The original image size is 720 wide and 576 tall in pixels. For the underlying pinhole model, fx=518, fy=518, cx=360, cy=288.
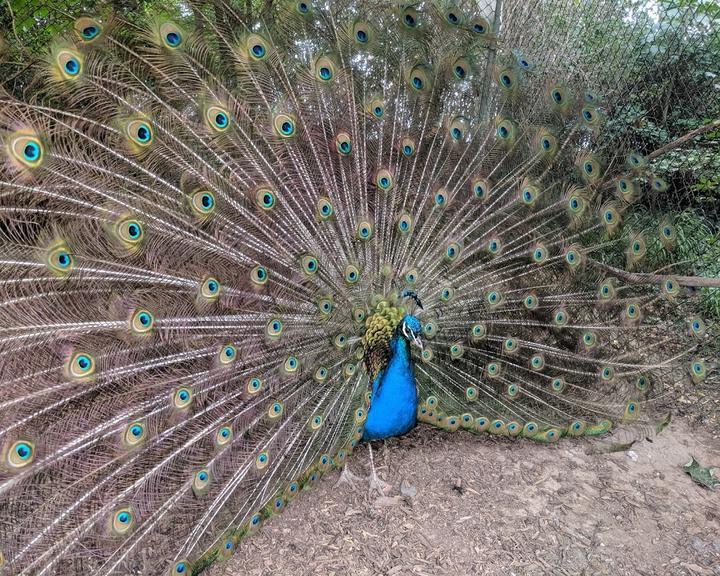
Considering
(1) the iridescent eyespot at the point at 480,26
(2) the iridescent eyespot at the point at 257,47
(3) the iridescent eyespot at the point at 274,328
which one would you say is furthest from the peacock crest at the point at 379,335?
(1) the iridescent eyespot at the point at 480,26

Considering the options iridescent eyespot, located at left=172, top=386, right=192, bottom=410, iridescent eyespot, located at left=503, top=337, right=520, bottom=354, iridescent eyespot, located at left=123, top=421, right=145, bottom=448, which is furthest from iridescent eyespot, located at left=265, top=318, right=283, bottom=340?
iridescent eyespot, located at left=503, top=337, right=520, bottom=354

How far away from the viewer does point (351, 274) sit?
9.59ft

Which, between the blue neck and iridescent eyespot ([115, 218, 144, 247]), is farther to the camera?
the blue neck

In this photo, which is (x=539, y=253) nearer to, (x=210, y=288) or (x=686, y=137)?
(x=686, y=137)

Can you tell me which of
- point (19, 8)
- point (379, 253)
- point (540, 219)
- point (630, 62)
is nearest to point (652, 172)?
point (630, 62)

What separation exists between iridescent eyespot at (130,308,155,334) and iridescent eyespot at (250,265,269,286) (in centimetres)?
52

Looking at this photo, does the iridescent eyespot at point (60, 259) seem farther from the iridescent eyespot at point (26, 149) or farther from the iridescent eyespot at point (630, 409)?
the iridescent eyespot at point (630, 409)

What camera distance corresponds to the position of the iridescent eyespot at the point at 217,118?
242 cm

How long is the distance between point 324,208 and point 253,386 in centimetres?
100

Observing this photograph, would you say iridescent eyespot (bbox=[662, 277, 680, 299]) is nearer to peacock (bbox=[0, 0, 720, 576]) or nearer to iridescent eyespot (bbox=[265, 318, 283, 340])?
peacock (bbox=[0, 0, 720, 576])

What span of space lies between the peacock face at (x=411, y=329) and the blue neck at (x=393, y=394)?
104 millimetres

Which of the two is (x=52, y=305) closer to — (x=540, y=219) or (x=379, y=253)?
(x=379, y=253)

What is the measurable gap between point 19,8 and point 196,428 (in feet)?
8.06

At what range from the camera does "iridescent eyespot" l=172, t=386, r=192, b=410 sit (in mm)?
2301
